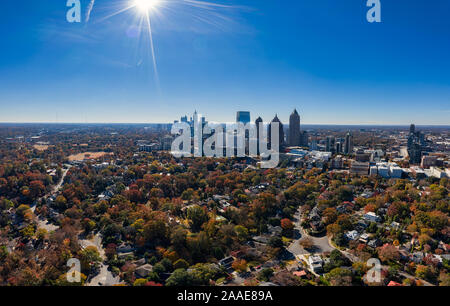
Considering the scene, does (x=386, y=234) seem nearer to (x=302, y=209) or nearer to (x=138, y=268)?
(x=302, y=209)

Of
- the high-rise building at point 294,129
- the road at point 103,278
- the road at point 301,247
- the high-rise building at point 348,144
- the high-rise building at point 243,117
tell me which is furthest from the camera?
the high-rise building at point 243,117

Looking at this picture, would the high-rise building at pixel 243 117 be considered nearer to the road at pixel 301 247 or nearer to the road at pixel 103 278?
the road at pixel 301 247

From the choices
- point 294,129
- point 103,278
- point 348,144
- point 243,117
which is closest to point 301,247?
point 103,278

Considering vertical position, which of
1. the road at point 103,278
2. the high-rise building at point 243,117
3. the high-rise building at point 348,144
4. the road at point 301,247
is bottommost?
the road at point 103,278

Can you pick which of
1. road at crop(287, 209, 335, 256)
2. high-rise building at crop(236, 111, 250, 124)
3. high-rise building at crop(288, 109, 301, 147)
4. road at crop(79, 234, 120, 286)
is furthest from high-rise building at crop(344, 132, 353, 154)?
road at crop(79, 234, 120, 286)

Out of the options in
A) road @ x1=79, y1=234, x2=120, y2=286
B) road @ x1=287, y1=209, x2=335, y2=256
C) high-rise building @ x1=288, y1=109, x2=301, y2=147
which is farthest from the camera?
high-rise building @ x1=288, y1=109, x2=301, y2=147

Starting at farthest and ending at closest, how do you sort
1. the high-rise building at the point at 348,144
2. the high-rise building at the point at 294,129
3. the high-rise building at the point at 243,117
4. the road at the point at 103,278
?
the high-rise building at the point at 243,117 < the high-rise building at the point at 294,129 < the high-rise building at the point at 348,144 < the road at the point at 103,278

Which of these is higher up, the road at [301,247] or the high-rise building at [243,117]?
the high-rise building at [243,117]

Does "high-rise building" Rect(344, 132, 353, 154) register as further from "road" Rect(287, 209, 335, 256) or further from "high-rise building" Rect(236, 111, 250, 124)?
"road" Rect(287, 209, 335, 256)

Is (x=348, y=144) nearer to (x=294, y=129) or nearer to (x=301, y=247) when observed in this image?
(x=294, y=129)

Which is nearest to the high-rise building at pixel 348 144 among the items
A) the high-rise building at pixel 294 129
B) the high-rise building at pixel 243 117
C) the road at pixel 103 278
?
the high-rise building at pixel 294 129
